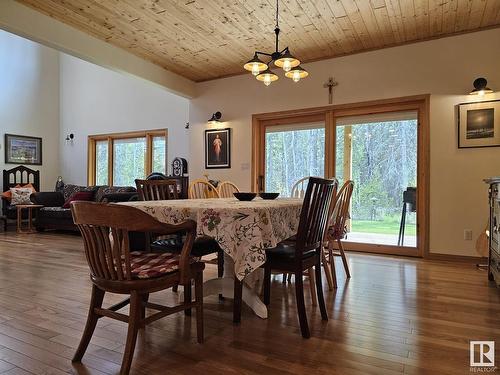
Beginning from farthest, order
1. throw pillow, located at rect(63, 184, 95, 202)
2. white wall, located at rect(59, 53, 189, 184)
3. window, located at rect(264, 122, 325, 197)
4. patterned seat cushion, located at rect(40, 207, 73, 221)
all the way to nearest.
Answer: throw pillow, located at rect(63, 184, 95, 202), white wall, located at rect(59, 53, 189, 184), patterned seat cushion, located at rect(40, 207, 73, 221), window, located at rect(264, 122, 325, 197)

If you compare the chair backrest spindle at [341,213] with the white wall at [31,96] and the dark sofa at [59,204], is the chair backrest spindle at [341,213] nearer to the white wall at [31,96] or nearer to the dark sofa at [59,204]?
the dark sofa at [59,204]

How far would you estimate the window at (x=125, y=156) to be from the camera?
6.96m

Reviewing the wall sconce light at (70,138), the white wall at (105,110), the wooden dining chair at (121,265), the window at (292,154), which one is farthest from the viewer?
the wall sconce light at (70,138)

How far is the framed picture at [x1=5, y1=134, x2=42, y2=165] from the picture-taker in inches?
276

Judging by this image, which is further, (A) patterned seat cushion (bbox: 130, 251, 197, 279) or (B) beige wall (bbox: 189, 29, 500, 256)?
(B) beige wall (bbox: 189, 29, 500, 256)

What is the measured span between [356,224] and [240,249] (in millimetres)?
3259

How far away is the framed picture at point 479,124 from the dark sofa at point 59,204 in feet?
15.9

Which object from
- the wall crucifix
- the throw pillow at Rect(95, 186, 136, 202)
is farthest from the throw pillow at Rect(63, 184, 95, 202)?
the wall crucifix

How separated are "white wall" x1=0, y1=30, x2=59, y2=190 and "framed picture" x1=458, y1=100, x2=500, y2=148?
8.24 metres

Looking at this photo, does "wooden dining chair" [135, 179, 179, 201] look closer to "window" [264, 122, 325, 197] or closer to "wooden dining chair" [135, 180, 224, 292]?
"wooden dining chair" [135, 180, 224, 292]

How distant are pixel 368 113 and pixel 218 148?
243 centimetres

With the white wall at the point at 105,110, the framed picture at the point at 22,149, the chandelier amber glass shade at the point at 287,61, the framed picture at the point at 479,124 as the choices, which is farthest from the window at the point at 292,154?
the framed picture at the point at 22,149

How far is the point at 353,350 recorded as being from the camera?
1733 millimetres

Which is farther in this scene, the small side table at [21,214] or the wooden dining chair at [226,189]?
the small side table at [21,214]
